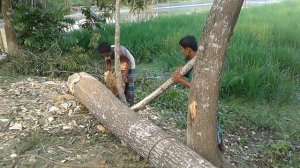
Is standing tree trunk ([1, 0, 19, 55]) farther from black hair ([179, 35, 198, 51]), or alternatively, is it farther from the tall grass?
black hair ([179, 35, 198, 51])

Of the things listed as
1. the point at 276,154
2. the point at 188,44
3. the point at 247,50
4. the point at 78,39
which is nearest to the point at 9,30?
the point at 78,39

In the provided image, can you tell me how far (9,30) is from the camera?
229 inches

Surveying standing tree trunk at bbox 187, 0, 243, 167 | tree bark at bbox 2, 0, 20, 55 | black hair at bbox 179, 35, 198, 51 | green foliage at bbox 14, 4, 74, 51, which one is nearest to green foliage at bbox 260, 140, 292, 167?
standing tree trunk at bbox 187, 0, 243, 167

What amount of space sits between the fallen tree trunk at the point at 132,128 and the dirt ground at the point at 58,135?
0.41ft

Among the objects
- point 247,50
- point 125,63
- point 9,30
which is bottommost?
point 247,50

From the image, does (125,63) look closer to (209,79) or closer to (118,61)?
(118,61)

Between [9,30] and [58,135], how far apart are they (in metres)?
2.69

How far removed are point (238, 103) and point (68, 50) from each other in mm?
2740

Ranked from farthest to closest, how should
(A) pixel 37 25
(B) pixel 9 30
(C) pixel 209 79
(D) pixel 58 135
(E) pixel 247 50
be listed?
(E) pixel 247 50 → (A) pixel 37 25 → (B) pixel 9 30 → (D) pixel 58 135 → (C) pixel 209 79

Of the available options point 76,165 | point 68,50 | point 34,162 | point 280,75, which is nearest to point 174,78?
point 76,165

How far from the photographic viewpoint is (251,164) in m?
3.99

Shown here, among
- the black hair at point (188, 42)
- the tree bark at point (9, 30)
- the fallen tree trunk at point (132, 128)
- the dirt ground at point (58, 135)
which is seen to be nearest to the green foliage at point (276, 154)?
the dirt ground at point (58, 135)

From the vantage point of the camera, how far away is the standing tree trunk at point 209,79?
272 cm

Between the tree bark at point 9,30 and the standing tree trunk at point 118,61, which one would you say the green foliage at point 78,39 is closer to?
the tree bark at point 9,30
